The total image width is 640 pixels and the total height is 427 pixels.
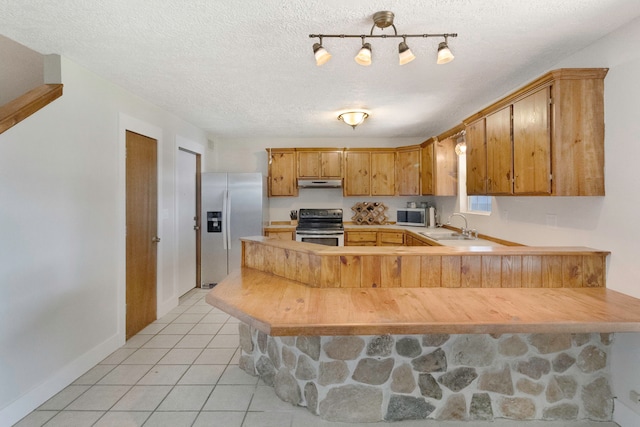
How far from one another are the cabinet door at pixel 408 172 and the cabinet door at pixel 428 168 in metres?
Result: 0.15

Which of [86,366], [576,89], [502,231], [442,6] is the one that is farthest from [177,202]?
[576,89]

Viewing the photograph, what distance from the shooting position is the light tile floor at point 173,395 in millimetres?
1799

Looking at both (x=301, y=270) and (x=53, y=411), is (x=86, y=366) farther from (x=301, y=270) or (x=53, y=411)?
(x=301, y=270)

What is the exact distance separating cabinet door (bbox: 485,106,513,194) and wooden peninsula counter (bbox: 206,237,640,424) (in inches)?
25.4

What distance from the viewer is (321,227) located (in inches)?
186

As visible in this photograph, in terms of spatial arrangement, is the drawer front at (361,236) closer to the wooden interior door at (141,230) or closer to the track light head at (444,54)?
the wooden interior door at (141,230)

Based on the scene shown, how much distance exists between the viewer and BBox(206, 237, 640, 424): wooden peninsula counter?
150 cm

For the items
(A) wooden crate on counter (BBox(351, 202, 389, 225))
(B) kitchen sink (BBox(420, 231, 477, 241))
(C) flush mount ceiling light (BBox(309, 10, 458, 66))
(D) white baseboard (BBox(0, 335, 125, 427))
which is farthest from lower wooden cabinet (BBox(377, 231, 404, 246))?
(D) white baseboard (BBox(0, 335, 125, 427))

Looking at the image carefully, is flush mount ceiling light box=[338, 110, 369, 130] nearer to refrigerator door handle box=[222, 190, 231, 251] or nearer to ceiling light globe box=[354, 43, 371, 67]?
ceiling light globe box=[354, 43, 371, 67]

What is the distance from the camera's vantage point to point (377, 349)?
5.76 ft

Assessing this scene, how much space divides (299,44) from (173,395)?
2497 mm

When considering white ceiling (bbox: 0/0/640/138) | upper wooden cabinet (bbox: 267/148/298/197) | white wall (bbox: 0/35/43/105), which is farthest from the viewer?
upper wooden cabinet (bbox: 267/148/298/197)

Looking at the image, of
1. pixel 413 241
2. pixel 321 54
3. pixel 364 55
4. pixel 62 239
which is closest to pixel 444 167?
pixel 413 241

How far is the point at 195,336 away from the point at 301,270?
5.20 feet
